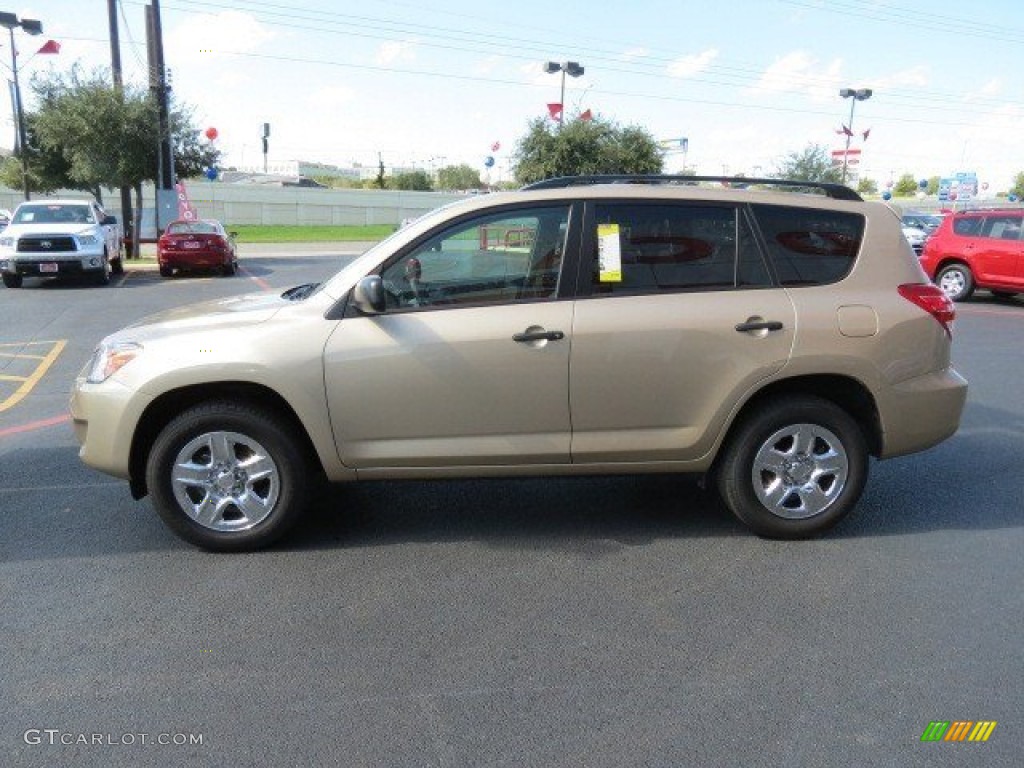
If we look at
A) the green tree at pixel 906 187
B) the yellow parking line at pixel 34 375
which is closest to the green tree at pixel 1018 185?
the green tree at pixel 906 187

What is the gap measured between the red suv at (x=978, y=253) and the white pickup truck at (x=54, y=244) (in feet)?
55.0

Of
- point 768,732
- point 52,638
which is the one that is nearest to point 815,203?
point 768,732

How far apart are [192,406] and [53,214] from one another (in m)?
17.5

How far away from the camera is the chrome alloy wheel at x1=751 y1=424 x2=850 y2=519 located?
4.51m

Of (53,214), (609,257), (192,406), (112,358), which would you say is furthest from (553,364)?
Answer: (53,214)

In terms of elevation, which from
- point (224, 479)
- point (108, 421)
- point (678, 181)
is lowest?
point (224, 479)

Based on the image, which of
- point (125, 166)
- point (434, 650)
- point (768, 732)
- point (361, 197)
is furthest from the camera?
point (361, 197)

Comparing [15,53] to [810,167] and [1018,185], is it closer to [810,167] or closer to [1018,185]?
[810,167]

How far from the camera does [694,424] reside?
4.43m

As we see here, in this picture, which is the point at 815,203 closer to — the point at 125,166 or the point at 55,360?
the point at 55,360

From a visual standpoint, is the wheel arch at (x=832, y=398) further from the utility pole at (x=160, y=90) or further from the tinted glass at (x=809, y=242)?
the utility pole at (x=160, y=90)

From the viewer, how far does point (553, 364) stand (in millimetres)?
4258

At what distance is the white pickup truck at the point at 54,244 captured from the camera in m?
17.6

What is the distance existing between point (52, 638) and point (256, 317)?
1.69 m
